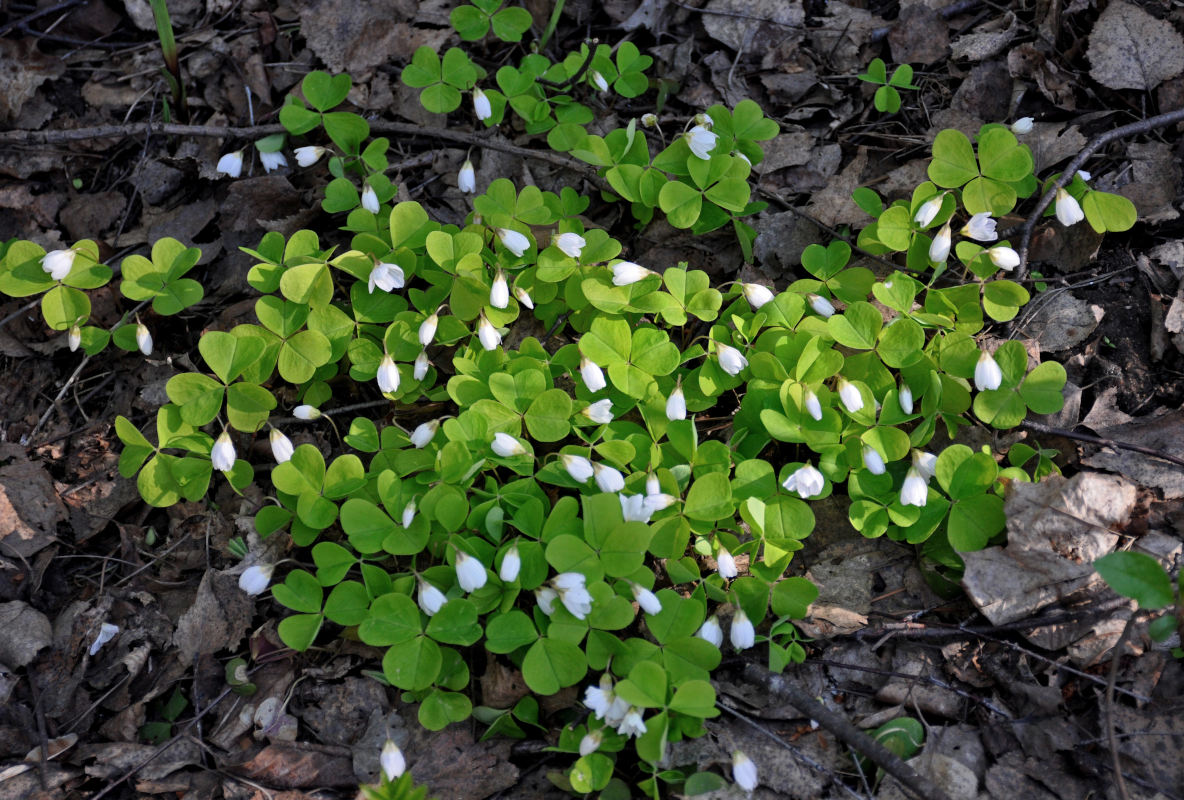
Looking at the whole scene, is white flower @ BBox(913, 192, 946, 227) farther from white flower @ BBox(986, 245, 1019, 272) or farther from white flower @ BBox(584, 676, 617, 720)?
white flower @ BBox(584, 676, 617, 720)

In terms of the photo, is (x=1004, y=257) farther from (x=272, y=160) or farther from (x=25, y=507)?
(x=25, y=507)

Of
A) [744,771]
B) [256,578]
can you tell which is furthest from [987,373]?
[256,578]

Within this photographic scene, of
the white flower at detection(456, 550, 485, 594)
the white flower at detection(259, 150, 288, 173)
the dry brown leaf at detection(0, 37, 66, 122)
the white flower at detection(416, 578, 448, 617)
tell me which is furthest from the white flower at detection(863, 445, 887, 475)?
the dry brown leaf at detection(0, 37, 66, 122)

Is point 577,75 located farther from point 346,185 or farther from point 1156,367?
point 1156,367

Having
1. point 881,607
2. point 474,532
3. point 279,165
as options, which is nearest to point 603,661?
point 474,532

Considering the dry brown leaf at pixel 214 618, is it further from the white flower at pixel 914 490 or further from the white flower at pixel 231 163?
the white flower at pixel 914 490
